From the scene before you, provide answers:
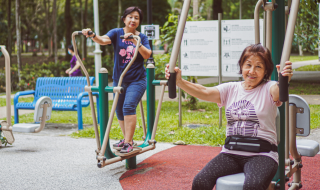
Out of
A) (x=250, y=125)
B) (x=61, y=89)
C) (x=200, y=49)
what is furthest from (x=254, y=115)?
(x=61, y=89)

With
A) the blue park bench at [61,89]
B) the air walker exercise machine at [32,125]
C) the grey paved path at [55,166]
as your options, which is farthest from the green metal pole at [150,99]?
the blue park bench at [61,89]

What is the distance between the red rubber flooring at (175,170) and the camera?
3.75 metres

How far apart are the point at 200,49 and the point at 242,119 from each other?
4.26 m

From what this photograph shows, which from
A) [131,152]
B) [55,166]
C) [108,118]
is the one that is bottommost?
[55,166]

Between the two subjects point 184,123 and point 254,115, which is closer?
point 254,115

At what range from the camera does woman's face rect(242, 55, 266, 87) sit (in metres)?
2.67

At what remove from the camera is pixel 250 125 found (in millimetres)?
2615

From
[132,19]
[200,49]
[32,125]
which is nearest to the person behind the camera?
[132,19]

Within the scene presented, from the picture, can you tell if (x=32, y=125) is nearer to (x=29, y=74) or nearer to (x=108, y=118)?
(x=108, y=118)

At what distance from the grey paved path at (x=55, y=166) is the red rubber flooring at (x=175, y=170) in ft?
0.55

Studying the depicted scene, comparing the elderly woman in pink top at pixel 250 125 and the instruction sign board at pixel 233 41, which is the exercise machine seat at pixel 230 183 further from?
the instruction sign board at pixel 233 41

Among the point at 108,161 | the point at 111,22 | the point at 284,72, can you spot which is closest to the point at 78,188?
the point at 108,161

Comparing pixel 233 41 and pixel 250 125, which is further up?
pixel 233 41

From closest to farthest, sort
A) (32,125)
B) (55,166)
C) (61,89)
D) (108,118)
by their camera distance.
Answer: (108,118)
(55,166)
(32,125)
(61,89)
